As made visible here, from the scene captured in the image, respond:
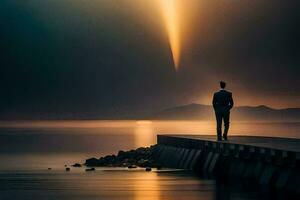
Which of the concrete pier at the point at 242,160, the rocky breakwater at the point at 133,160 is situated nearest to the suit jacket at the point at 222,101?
the concrete pier at the point at 242,160

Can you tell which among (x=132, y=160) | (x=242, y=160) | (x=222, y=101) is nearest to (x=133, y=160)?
(x=132, y=160)

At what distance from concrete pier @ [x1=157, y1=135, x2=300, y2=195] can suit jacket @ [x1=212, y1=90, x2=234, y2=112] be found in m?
1.36

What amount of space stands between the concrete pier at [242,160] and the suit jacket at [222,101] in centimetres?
136

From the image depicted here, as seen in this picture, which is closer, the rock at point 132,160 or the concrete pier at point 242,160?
the concrete pier at point 242,160

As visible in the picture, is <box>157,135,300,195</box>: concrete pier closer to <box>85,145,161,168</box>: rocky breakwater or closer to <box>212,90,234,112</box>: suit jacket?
<box>85,145,161,168</box>: rocky breakwater

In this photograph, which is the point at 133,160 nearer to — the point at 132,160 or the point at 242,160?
the point at 132,160

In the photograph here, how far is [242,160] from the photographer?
108 feet

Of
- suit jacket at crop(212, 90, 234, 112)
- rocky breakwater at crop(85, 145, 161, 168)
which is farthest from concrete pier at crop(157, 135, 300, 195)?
suit jacket at crop(212, 90, 234, 112)

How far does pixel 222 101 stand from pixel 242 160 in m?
3.79

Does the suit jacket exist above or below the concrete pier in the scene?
above

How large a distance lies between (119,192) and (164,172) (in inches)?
373

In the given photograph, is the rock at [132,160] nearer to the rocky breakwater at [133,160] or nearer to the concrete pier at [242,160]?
the rocky breakwater at [133,160]

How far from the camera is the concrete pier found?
90.6 ft

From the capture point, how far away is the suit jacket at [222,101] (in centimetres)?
3597
